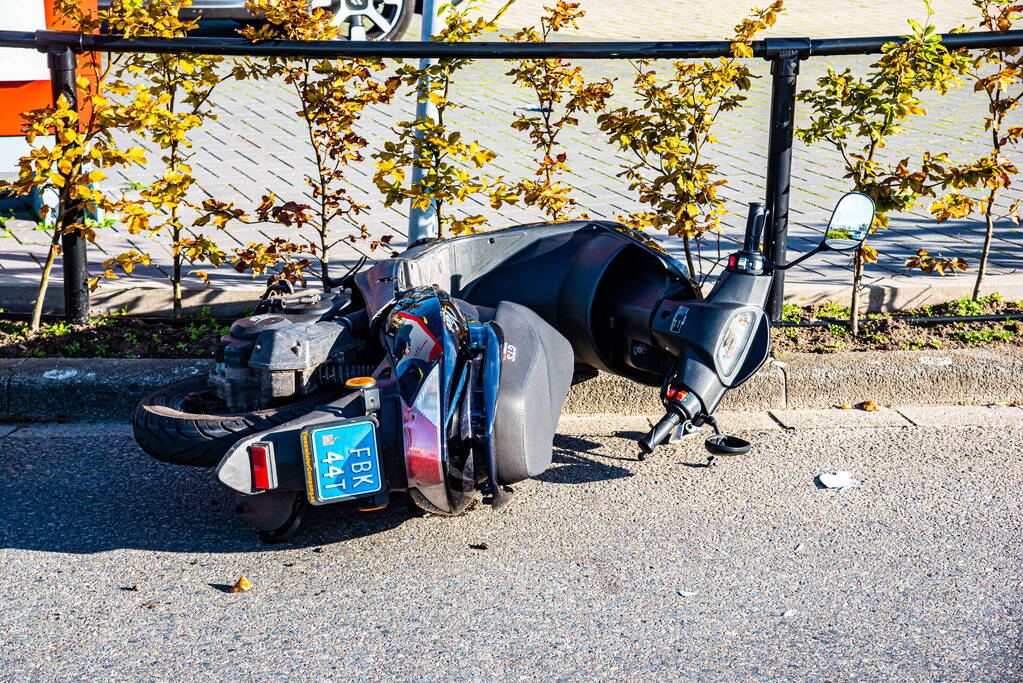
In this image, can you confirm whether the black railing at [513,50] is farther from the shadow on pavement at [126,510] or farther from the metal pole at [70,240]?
the shadow on pavement at [126,510]

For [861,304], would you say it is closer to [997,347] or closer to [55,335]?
[997,347]

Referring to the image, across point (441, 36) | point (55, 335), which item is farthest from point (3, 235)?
point (441, 36)

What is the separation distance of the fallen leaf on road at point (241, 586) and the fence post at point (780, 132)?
9.27 ft

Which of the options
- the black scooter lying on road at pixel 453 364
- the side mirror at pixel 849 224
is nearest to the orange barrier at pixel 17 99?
the black scooter lying on road at pixel 453 364

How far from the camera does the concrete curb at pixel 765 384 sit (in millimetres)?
4844

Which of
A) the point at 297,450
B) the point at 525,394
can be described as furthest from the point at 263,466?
the point at 525,394

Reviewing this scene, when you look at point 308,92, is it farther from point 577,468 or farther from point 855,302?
point 855,302

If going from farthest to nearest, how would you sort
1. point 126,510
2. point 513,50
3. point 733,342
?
point 513,50 < point 733,342 < point 126,510

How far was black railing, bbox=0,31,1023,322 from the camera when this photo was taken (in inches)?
200

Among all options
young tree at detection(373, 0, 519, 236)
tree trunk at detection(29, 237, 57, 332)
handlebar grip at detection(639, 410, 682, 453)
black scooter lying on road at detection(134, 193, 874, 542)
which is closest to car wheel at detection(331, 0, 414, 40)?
young tree at detection(373, 0, 519, 236)

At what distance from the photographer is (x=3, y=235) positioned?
7336mm

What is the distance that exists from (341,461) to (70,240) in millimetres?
2573

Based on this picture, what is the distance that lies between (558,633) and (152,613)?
1.14 m

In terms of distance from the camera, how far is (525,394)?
3.46 metres
